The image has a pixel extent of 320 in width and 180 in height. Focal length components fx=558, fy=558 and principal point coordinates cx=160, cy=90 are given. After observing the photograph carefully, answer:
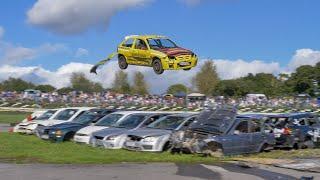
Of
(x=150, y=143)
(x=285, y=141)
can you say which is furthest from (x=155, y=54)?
(x=285, y=141)

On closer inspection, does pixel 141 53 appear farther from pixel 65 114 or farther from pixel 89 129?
pixel 65 114

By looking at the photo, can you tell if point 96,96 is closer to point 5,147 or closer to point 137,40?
point 5,147

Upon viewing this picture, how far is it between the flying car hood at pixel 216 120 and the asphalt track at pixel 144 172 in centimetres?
258

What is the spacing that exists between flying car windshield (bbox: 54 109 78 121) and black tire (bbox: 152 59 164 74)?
32.6 ft

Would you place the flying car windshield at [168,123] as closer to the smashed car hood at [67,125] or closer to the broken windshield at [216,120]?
the broken windshield at [216,120]

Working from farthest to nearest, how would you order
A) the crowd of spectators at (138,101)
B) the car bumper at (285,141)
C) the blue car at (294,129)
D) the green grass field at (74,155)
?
1. the crowd of spectators at (138,101)
2. the blue car at (294,129)
3. the car bumper at (285,141)
4. the green grass field at (74,155)

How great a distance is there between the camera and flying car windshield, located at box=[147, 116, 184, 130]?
18.4m

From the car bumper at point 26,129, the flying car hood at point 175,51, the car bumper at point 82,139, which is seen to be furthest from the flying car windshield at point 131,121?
the car bumper at point 26,129

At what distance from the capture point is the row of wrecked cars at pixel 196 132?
1653cm

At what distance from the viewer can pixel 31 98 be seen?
57.7 metres

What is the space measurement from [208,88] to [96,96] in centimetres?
1981

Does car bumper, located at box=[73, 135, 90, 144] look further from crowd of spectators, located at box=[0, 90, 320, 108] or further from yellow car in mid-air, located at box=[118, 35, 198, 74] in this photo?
crowd of spectators, located at box=[0, 90, 320, 108]

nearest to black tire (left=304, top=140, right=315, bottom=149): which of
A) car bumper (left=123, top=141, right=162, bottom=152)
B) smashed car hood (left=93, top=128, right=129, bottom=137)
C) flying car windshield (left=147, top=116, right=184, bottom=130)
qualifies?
flying car windshield (left=147, top=116, right=184, bottom=130)

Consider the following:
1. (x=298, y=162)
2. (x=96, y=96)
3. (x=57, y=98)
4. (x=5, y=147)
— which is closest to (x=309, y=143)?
(x=298, y=162)
